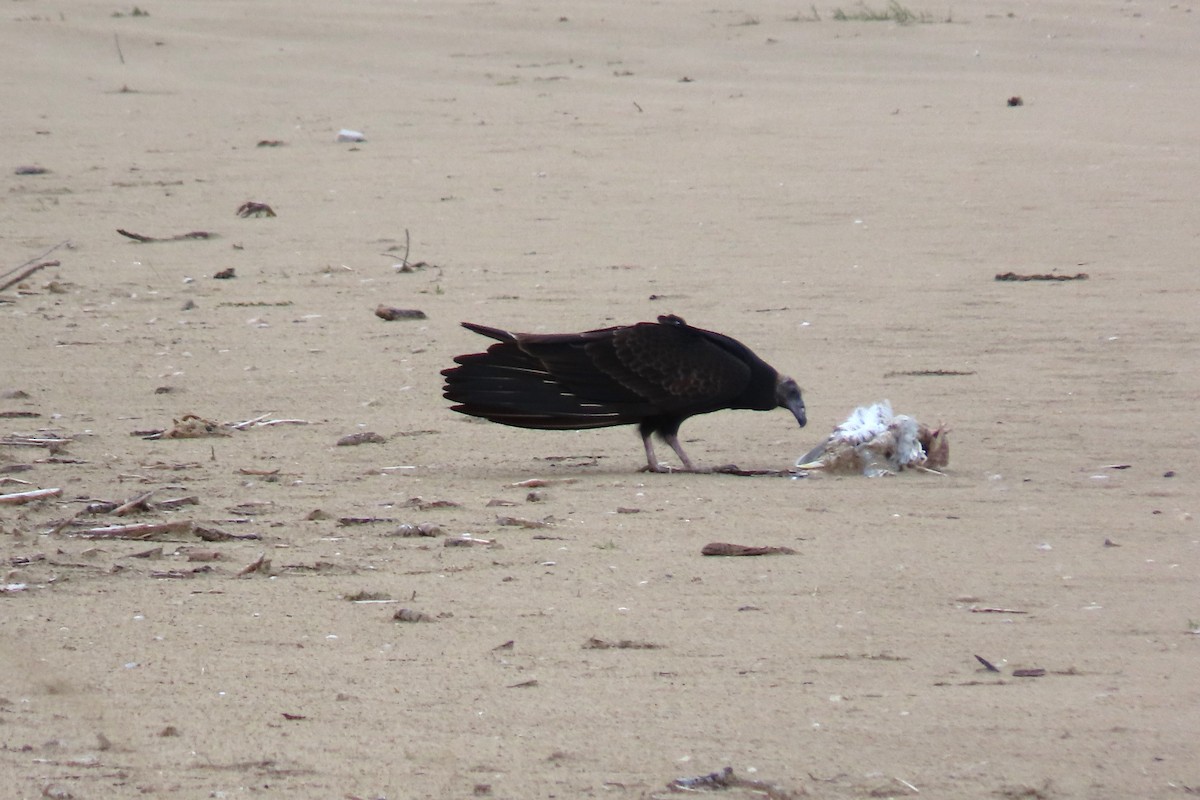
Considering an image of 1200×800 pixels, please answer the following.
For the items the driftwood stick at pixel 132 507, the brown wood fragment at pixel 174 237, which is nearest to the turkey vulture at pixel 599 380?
the driftwood stick at pixel 132 507

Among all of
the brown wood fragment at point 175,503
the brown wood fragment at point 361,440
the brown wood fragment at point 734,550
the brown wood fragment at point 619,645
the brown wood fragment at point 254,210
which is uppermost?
the brown wood fragment at point 619,645

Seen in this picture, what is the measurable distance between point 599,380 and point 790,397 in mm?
686

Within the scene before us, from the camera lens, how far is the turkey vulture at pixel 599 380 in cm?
619

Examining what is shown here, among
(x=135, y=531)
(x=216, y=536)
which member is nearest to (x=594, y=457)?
(x=216, y=536)

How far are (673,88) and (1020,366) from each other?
912 cm

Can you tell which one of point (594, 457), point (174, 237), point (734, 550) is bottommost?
point (174, 237)

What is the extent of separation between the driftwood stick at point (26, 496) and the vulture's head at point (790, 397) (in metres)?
2.44

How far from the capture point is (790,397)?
20.9 ft

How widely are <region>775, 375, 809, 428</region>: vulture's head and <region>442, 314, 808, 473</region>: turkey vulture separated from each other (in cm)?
11

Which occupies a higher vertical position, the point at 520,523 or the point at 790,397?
the point at 790,397

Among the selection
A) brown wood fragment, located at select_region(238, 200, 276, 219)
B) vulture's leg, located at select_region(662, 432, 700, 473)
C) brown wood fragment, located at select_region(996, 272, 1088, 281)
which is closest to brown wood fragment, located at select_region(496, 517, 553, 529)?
vulture's leg, located at select_region(662, 432, 700, 473)

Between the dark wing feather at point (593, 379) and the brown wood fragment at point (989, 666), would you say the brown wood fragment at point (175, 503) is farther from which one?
the brown wood fragment at point (989, 666)

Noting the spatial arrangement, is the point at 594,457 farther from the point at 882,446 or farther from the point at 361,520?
the point at 361,520

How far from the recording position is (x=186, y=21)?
2056 cm
